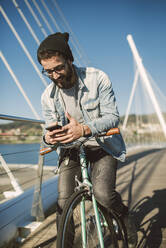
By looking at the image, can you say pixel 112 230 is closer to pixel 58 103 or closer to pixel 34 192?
pixel 58 103

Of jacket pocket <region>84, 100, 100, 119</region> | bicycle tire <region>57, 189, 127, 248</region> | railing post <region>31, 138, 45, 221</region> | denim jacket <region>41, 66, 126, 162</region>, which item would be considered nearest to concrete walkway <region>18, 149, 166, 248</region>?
railing post <region>31, 138, 45, 221</region>

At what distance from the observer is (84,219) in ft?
4.52

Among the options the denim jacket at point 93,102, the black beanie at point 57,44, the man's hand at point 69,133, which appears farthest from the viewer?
the denim jacket at point 93,102

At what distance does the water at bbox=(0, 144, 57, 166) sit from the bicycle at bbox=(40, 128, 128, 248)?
93cm

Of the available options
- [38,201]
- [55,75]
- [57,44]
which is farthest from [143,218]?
[57,44]

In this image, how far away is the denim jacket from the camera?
1.51m

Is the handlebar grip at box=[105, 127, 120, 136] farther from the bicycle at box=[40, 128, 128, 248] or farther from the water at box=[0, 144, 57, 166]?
the water at box=[0, 144, 57, 166]

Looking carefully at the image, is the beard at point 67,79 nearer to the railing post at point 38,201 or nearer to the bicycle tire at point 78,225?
the bicycle tire at point 78,225

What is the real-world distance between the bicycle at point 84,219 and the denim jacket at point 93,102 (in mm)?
219

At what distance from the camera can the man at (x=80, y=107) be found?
1.44m

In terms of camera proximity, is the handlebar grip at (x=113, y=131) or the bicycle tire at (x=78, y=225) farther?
the handlebar grip at (x=113, y=131)

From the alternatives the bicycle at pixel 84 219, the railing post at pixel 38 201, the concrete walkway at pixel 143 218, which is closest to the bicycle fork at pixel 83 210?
the bicycle at pixel 84 219

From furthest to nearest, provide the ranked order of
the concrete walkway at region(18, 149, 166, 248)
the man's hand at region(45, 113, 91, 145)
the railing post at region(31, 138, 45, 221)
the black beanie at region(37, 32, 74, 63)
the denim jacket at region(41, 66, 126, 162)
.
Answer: the railing post at region(31, 138, 45, 221), the concrete walkway at region(18, 149, 166, 248), the denim jacket at region(41, 66, 126, 162), the black beanie at region(37, 32, 74, 63), the man's hand at region(45, 113, 91, 145)

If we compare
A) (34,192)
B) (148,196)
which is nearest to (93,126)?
(34,192)
